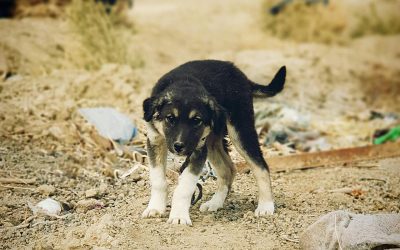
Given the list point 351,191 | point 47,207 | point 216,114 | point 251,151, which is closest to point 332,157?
point 351,191

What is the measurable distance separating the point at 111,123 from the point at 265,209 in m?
3.21

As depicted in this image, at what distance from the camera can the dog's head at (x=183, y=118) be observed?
17.0 feet

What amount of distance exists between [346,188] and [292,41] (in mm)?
10358

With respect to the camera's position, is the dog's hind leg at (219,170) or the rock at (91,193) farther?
the rock at (91,193)

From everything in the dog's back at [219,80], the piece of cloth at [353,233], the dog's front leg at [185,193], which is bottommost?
the dog's front leg at [185,193]

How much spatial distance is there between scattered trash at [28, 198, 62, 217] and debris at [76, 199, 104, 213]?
0.60 ft

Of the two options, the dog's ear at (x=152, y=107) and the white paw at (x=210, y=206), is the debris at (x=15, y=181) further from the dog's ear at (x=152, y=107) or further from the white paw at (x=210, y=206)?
the white paw at (x=210, y=206)

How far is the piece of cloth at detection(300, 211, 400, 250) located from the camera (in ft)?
13.8

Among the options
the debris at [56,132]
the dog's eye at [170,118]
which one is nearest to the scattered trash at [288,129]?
the debris at [56,132]

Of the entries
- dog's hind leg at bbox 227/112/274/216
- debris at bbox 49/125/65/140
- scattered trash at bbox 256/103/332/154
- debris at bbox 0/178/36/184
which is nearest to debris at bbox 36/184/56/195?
debris at bbox 0/178/36/184

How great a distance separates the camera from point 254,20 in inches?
757

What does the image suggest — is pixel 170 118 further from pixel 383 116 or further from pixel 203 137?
pixel 383 116

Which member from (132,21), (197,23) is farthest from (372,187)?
(197,23)

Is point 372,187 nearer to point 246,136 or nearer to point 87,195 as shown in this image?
point 246,136
